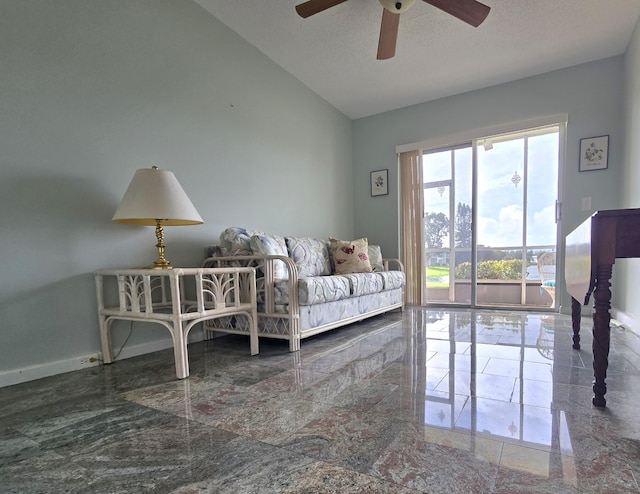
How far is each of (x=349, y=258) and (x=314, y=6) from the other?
79.0 inches

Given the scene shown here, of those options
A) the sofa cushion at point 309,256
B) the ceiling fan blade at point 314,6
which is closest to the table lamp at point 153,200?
the sofa cushion at point 309,256

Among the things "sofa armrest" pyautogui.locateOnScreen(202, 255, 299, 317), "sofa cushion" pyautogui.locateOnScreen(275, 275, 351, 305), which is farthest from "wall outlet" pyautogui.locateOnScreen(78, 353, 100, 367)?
"sofa cushion" pyautogui.locateOnScreen(275, 275, 351, 305)

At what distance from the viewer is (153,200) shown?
1.73 m

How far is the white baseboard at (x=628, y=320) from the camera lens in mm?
2275

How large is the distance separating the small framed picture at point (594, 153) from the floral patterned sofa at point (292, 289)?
2.27 metres

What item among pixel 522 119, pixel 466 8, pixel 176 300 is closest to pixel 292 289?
pixel 176 300

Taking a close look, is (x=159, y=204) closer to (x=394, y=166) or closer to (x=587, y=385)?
(x=587, y=385)

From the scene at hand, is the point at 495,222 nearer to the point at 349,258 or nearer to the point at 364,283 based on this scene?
the point at 349,258

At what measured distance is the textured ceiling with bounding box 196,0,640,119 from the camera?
95.0 inches

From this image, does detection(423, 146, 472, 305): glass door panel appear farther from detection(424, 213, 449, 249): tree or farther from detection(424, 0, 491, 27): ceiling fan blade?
detection(424, 0, 491, 27): ceiling fan blade

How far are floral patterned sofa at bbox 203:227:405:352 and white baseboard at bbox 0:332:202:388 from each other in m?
0.41

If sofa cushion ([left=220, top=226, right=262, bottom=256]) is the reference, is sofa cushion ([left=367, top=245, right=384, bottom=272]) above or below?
below

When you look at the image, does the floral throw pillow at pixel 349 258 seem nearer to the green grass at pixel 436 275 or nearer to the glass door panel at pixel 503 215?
the green grass at pixel 436 275

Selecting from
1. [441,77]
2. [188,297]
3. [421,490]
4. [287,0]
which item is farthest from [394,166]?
[421,490]
